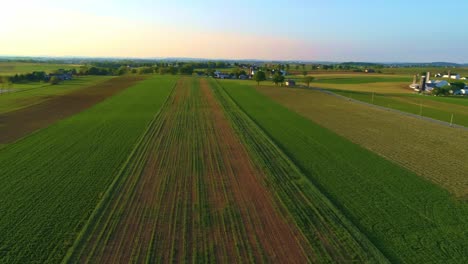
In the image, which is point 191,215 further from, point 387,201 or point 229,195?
point 387,201

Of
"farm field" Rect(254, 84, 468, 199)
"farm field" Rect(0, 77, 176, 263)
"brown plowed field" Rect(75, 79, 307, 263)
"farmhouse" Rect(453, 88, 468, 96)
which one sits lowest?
"farmhouse" Rect(453, 88, 468, 96)

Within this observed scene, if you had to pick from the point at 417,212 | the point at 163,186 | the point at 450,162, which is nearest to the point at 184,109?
the point at 163,186

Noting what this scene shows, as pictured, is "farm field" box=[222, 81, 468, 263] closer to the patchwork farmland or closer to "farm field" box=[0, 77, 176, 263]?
the patchwork farmland

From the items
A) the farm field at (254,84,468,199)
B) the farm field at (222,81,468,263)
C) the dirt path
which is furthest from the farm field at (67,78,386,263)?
the dirt path

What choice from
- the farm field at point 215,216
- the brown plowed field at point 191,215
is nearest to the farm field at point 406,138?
the farm field at point 215,216

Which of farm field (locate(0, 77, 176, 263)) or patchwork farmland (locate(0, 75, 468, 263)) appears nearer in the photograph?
patchwork farmland (locate(0, 75, 468, 263))
